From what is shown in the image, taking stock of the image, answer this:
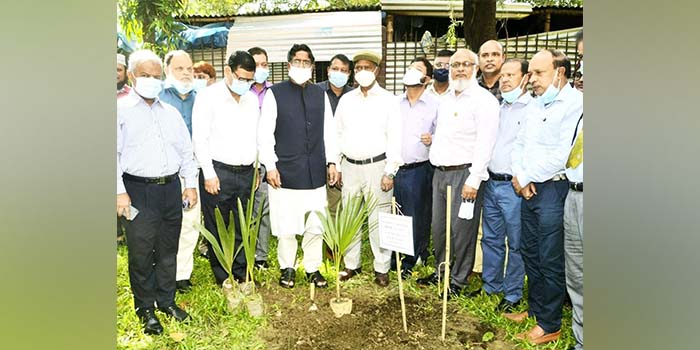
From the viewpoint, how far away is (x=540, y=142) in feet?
10.0

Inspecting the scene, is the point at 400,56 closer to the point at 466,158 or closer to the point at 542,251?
the point at 466,158

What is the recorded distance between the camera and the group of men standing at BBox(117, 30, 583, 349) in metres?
3.07

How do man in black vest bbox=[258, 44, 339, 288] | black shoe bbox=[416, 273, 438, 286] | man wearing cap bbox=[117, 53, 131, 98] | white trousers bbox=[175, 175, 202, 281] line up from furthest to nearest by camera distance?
black shoe bbox=[416, 273, 438, 286]
man in black vest bbox=[258, 44, 339, 288]
white trousers bbox=[175, 175, 202, 281]
man wearing cap bbox=[117, 53, 131, 98]

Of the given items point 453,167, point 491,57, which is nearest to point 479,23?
point 491,57

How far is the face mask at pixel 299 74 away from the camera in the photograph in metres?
3.57

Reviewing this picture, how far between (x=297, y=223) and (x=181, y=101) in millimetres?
1131

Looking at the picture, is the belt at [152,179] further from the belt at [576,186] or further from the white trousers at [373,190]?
the belt at [576,186]

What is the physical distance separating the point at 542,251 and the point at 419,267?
97 centimetres

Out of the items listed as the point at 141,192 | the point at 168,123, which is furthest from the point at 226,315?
the point at 168,123

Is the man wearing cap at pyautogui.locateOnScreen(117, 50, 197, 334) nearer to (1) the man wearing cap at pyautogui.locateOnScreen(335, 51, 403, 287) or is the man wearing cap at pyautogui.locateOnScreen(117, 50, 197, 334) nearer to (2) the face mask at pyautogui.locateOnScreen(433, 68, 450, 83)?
(1) the man wearing cap at pyautogui.locateOnScreen(335, 51, 403, 287)

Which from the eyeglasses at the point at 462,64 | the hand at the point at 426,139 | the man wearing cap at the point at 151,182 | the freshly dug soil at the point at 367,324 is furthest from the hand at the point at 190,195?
the eyeglasses at the point at 462,64

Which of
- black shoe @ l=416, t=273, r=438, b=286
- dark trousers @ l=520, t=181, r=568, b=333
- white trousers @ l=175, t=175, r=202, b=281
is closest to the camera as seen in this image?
dark trousers @ l=520, t=181, r=568, b=333

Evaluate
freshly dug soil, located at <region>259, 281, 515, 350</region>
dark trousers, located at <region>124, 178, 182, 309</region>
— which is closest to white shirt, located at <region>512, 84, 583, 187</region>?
freshly dug soil, located at <region>259, 281, 515, 350</region>

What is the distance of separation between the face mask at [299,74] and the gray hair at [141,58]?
837mm
